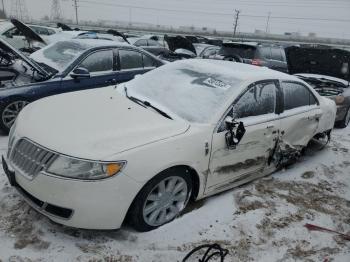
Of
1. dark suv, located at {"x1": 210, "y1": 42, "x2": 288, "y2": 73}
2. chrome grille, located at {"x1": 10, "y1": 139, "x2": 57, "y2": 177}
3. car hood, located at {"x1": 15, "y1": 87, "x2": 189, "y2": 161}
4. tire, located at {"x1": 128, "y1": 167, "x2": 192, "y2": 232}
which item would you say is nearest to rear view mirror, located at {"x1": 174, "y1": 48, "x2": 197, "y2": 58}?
dark suv, located at {"x1": 210, "y1": 42, "x2": 288, "y2": 73}

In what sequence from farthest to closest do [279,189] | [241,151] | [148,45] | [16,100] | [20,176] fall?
1. [148,45]
2. [16,100]
3. [279,189]
4. [241,151]
5. [20,176]

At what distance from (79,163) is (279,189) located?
8.57ft

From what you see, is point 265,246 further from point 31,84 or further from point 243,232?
point 31,84

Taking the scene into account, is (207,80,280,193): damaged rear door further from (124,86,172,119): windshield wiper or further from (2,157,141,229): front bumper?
(2,157,141,229): front bumper

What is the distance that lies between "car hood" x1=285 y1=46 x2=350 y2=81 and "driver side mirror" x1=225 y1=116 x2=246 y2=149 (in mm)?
4948

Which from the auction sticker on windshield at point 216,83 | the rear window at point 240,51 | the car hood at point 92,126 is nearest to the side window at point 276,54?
the rear window at point 240,51

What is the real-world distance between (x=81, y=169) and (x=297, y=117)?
9.78 ft

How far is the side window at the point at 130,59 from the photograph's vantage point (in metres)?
6.53

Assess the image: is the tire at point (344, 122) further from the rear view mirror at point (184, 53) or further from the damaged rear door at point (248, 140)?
the rear view mirror at point (184, 53)

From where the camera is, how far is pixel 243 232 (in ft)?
11.5

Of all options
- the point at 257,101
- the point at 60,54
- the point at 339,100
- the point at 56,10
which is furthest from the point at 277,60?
the point at 56,10

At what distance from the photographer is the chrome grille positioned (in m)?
2.94

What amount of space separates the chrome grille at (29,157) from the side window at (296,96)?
2.91m

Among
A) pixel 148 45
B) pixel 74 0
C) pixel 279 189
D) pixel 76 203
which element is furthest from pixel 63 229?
pixel 74 0
